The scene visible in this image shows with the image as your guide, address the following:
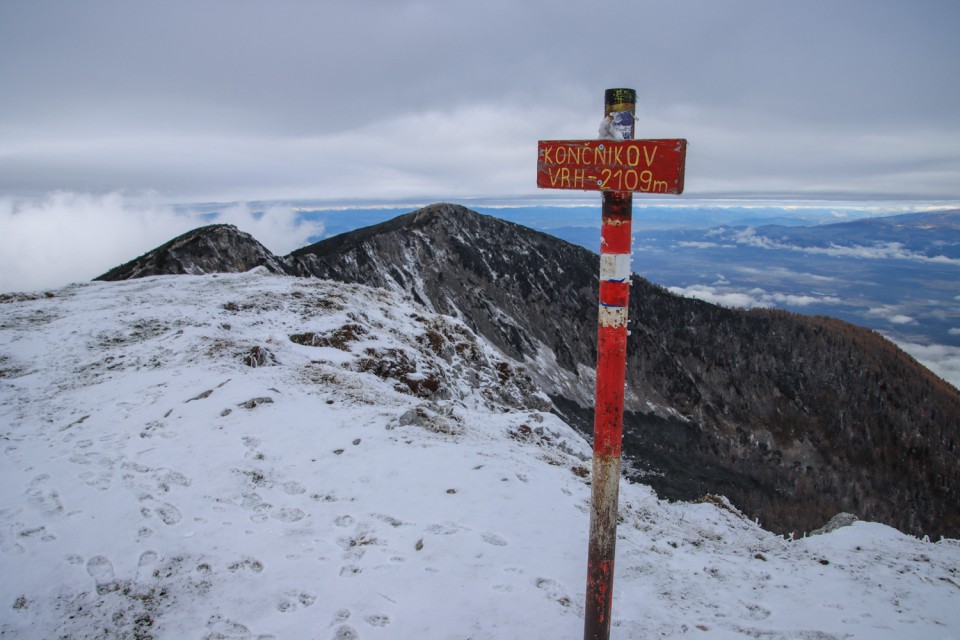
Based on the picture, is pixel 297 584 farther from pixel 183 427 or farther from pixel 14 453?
pixel 14 453

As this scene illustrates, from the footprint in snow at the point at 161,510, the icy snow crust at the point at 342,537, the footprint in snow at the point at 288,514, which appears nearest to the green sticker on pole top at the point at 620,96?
the icy snow crust at the point at 342,537

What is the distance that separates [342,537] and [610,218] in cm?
576

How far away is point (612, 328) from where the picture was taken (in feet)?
13.3

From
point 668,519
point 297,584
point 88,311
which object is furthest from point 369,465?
point 88,311

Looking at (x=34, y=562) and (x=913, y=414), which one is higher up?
(x=34, y=562)

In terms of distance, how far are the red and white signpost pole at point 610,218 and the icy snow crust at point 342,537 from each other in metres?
1.92

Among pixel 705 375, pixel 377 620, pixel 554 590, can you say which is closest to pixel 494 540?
pixel 554 590

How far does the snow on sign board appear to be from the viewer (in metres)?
3.68

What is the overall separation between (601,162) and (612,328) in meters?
1.37

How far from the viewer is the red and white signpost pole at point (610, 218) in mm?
3764

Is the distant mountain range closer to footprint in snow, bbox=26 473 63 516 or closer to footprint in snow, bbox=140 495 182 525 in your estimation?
footprint in snow, bbox=26 473 63 516

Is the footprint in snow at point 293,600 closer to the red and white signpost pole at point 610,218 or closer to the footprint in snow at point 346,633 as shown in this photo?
the footprint in snow at point 346,633

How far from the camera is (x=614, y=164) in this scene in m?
3.88

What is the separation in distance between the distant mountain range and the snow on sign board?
194 feet
